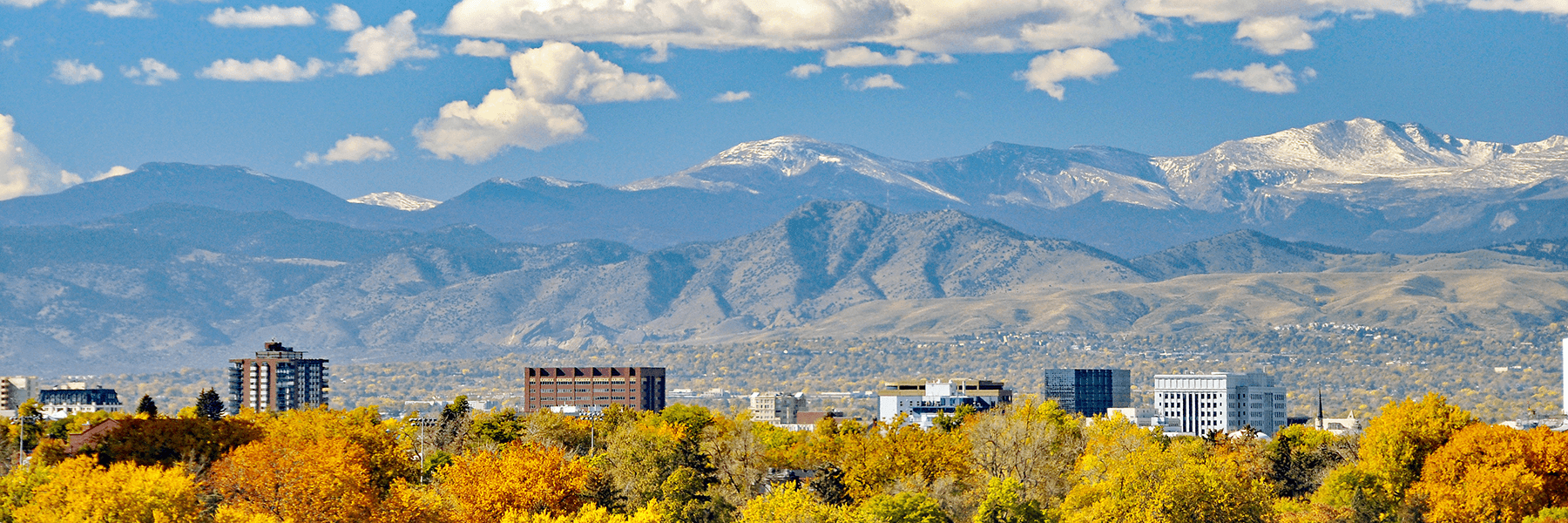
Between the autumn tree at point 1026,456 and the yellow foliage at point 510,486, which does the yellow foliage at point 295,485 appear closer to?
the yellow foliage at point 510,486

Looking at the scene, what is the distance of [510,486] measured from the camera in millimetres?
129375

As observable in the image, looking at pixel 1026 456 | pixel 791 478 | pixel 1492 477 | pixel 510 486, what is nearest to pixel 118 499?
pixel 510 486

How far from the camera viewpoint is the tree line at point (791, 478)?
4766 inches

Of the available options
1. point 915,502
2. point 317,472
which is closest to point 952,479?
point 915,502

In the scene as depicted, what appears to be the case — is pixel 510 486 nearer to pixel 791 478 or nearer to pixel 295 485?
pixel 295 485

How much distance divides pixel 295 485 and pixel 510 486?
1289 centimetres

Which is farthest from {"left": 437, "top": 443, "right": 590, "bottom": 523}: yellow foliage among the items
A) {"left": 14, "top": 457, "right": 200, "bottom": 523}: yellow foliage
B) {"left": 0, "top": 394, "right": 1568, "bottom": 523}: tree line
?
{"left": 14, "top": 457, "right": 200, "bottom": 523}: yellow foliage

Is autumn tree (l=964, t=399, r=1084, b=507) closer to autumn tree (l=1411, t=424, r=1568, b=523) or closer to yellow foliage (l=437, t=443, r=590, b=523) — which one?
autumn tree (l=1411, t=424, r=1568, b=523)

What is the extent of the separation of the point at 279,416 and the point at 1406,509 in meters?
94.7

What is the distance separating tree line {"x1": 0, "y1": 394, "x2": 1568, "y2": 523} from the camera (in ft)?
397

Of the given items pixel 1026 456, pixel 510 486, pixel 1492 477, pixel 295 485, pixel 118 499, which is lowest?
pixel 1492 477

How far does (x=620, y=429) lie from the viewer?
180 metres

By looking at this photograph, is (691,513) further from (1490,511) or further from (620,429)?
(1490,511)

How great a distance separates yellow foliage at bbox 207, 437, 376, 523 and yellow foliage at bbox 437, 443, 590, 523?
5.14 metres
